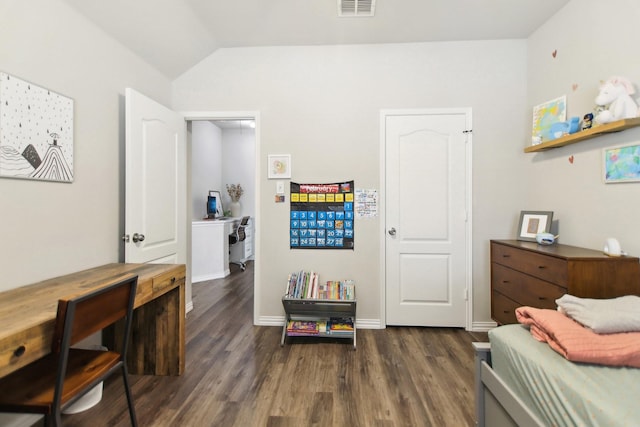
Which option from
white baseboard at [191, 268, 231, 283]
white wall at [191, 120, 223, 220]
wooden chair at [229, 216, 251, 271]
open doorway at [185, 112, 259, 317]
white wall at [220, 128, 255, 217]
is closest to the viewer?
white baseboard at [191, 268, 231, 283]

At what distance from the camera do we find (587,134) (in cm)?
185

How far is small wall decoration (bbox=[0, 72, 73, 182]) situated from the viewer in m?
1.44

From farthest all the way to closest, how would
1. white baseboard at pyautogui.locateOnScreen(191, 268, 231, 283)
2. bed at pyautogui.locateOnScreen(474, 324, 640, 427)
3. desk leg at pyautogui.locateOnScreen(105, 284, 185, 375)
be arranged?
white baseboard at pyautogui.locateOnScreen(191, 268, 231, 283) < desk leg at pyautogui.locateOnScreen(105, 284, 185, 375) < bed at pyautogui.locateOnScreen(474, 324, 640, 427)

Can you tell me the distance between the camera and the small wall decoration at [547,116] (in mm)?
2223

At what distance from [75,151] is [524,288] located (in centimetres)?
338

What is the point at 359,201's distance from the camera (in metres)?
2.72

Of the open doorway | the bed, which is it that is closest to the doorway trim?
the open doorway

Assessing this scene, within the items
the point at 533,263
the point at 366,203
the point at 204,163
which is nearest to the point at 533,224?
the point at 533,263

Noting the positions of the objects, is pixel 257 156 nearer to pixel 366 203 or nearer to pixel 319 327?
pixel 366 203

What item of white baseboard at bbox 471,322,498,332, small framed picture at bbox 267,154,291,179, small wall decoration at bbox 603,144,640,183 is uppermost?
small framed picture at bbox 267,154,291,179

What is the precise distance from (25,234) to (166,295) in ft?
2.76

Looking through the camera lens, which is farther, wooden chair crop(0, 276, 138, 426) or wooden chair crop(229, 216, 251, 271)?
wooden chair crop(229, 216, 251, 271)

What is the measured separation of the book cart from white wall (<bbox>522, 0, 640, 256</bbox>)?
6.15 feet

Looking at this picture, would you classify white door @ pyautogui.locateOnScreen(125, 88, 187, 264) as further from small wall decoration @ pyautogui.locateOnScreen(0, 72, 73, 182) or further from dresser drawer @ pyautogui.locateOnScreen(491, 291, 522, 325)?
dresser drawer @ pyautogui.locateOnScreen(491, 291, 522, 325)
